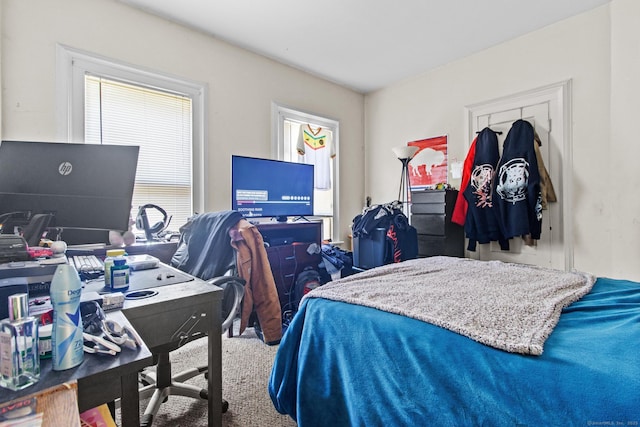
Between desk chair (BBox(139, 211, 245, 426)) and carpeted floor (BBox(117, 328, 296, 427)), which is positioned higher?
desk chair (BBox(139, 211, 245, 426))

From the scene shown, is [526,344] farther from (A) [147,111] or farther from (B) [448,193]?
(A) [147,111]

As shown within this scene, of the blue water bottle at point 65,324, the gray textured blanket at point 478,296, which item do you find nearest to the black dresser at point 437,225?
the gray textured blanket at point 478,296

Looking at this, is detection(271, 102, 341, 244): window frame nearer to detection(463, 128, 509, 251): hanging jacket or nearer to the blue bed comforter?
detection(463, 128, 509, 251): hanging jacket

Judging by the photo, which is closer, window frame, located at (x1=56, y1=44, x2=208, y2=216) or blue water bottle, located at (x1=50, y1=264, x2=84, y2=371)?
blue water bottle, located at (x1=50, y1=264, x2=84, y2=371)

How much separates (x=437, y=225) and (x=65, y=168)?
293 cm

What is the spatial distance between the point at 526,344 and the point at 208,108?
2.89 metres

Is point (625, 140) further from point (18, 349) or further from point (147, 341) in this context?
point (18, 349)

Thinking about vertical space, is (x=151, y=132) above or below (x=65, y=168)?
above

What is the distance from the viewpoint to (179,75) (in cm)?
269

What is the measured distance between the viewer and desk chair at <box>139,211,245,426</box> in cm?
159

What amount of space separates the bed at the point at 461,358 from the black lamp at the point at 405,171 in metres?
2.35

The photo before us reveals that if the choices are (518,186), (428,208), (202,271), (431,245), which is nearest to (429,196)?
(428,208)

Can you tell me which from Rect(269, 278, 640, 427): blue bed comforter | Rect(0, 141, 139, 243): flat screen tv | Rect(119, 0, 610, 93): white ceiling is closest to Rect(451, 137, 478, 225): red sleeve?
Rect(119, 0, 610, 93): white ceiling

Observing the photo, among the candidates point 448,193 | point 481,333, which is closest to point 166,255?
point 481,333
